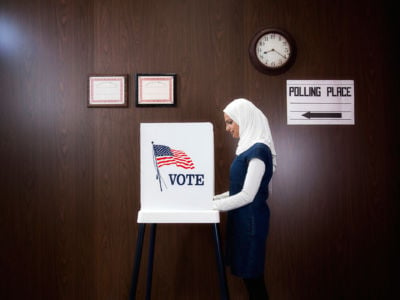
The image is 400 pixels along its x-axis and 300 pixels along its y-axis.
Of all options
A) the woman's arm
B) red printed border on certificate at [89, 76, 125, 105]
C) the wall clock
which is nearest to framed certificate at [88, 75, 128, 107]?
red printed border on certificate at [89, 76, 125, 105]

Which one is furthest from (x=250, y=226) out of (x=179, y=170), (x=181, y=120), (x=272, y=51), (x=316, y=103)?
(x=272, y=51)

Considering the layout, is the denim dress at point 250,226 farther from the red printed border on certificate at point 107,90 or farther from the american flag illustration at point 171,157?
the red printed border on certificate at point 107,90

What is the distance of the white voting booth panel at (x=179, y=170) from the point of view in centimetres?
163

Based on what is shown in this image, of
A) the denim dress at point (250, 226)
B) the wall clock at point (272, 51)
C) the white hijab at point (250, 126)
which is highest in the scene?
the wall clock at point (272, 51)

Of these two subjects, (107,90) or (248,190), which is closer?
(248,190)

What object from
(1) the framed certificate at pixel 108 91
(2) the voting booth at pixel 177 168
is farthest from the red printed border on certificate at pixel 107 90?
(2) the voting booth at pixel 177 168

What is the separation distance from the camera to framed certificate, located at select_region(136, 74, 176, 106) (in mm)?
2354

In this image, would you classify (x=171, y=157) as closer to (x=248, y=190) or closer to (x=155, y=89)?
(x=248, y=190)

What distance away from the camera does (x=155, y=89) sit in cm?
236

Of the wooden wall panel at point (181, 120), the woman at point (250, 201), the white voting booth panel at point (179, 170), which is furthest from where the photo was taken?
the wooden wall panel at point (181, 120)

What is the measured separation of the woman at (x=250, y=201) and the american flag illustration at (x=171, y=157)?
260 mm

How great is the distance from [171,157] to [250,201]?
46cm

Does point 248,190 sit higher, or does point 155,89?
point 155,89

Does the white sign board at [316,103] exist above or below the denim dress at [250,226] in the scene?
above
